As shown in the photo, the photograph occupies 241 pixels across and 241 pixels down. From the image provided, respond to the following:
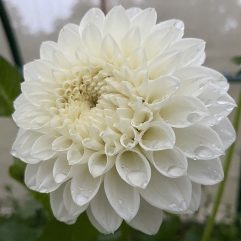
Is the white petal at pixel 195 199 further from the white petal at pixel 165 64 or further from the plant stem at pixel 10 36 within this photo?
the plant stem at pixel 10 36

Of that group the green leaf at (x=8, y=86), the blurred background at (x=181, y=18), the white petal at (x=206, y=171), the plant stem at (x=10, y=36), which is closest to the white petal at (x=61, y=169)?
the white petal at (x=206, y=171)

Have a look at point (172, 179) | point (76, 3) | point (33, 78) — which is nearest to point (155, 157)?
point (172, 179)

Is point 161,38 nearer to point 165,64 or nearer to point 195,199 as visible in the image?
point 165,64

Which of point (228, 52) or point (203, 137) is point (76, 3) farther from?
point (203, 137)

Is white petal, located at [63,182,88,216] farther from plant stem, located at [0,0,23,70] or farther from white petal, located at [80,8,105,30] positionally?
plant stem, located at [0,0,23,70]

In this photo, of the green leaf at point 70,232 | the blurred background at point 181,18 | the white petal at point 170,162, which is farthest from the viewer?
the blurred background at point 181,18

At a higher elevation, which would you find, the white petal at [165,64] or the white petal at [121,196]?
the white petal at [165,64]
